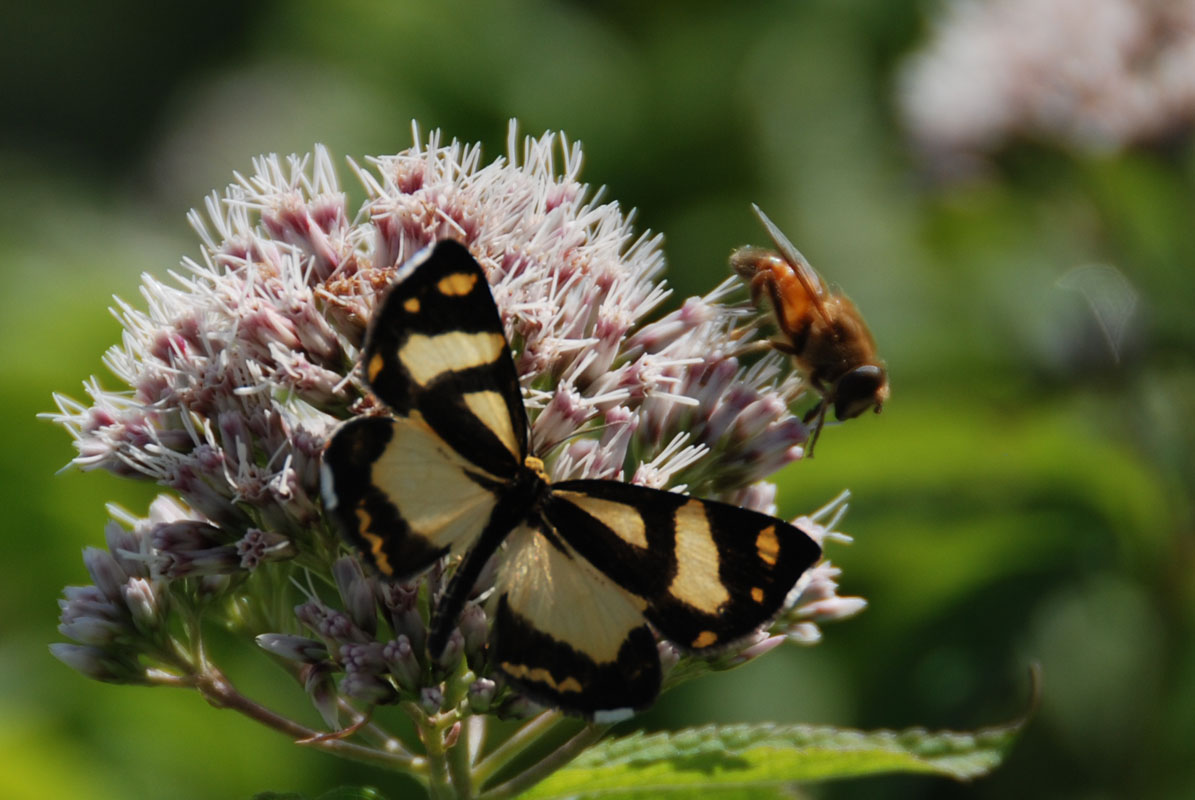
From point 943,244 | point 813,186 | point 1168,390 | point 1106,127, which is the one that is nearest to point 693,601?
point 1168,390

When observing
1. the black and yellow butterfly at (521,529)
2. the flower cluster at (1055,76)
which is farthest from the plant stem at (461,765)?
the flower cluster at (1055,76)

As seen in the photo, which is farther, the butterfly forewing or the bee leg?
the bee leg

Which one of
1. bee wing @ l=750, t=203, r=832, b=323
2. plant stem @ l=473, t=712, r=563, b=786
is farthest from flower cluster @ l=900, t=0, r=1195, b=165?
plant stem @ l=473, t=712, r=563, b=786

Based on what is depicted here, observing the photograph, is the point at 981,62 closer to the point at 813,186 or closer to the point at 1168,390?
the point at 813,186

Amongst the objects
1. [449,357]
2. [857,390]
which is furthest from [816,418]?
[449,357]

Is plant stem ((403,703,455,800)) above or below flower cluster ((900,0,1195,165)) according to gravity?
below

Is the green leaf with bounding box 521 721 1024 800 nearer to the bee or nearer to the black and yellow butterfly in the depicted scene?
the black and yellow butterfly
